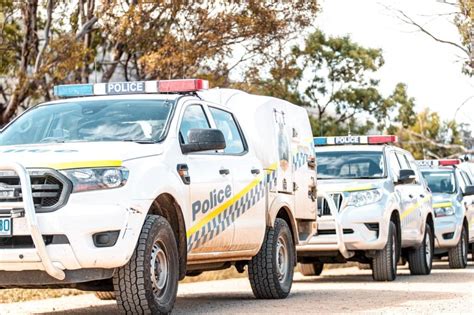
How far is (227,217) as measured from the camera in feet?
34.7

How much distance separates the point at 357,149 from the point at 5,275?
8.61m

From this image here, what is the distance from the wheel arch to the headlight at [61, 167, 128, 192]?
25.1 inches

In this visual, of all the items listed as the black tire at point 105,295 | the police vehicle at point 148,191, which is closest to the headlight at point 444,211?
the police vehicle at point 148,191

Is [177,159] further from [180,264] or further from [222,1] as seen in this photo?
[222,1]

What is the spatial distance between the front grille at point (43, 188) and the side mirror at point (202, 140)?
161cm

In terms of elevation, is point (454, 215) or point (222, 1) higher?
point (222, 1)

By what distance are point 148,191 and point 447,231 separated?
12.2m

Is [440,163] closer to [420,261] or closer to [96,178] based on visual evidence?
[420,261]

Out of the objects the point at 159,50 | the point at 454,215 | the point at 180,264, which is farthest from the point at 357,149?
the point at 159,50

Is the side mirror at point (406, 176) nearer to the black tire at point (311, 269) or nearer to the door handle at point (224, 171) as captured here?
the black tire at point (311, 269)

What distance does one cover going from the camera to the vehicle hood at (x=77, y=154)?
335 inches

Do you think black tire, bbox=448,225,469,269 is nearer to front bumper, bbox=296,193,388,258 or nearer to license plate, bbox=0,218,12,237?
front bumper, bbox=296,193,388,258

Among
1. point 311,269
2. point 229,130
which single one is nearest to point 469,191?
point 311,269

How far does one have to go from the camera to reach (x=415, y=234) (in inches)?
682
